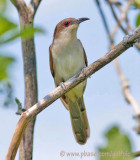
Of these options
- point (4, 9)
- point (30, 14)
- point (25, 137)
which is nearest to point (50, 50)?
point (30, 14)

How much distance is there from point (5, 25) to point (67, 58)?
4.04 metres

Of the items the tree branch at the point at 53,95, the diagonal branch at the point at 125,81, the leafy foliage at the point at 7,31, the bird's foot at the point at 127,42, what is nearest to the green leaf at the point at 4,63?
the leafy foliage at the point at 7,31

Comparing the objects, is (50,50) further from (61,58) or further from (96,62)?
(96,62)

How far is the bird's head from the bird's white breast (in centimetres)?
13

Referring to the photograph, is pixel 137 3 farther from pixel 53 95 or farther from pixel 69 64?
pixel 69 64

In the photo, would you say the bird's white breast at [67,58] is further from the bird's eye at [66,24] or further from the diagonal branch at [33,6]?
the diagonal branch at [33,6]

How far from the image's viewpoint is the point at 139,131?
308 centimetres

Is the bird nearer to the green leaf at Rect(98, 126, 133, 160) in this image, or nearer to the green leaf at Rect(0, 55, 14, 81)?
the green leaf at Rect(0, 55, 14, 81)

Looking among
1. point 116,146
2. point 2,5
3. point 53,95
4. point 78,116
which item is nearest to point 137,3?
point 53,95

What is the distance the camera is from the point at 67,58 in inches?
213

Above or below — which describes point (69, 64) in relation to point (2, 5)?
above

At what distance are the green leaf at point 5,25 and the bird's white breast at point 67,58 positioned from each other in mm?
3965

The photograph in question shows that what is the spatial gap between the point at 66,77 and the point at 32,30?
13.7 ft

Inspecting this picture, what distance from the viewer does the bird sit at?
5402mm
